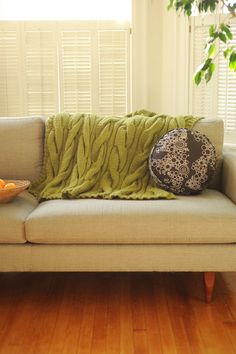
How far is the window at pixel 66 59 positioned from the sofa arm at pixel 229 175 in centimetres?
104

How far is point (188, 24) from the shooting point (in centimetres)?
299

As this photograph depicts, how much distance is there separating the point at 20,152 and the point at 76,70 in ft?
2.98

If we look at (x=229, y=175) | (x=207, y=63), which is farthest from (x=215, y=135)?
(x=207, y=63)

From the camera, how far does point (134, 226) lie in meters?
1.95

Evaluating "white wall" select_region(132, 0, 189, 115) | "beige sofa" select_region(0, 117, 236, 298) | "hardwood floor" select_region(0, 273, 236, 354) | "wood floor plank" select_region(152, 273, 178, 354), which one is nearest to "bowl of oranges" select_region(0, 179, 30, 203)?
"beige sofa" select_region(0, 117, 236, 298)

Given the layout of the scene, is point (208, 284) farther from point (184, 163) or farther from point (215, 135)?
point (215, 135)

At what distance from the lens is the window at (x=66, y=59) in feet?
10.1

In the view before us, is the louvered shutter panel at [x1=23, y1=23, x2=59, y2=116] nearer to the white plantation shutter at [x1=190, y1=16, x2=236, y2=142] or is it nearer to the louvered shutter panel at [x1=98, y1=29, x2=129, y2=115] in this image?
the louvered shutter panel at [x1=98, y1=29, x2=129, y2=115]

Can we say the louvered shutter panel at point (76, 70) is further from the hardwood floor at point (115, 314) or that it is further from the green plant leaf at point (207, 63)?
the hardwood floor at point (115, 314)

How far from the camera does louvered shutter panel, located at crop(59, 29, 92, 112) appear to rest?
309 centimetres

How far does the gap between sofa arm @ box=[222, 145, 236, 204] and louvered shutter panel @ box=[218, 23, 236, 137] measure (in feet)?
1.85

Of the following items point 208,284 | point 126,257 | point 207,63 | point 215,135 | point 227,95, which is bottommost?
point 208,284

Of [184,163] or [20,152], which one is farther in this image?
[20,152]

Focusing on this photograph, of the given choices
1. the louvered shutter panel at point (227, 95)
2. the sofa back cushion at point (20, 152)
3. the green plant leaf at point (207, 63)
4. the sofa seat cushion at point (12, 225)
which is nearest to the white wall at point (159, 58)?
the louvered shutter panel at point (227, 95)
